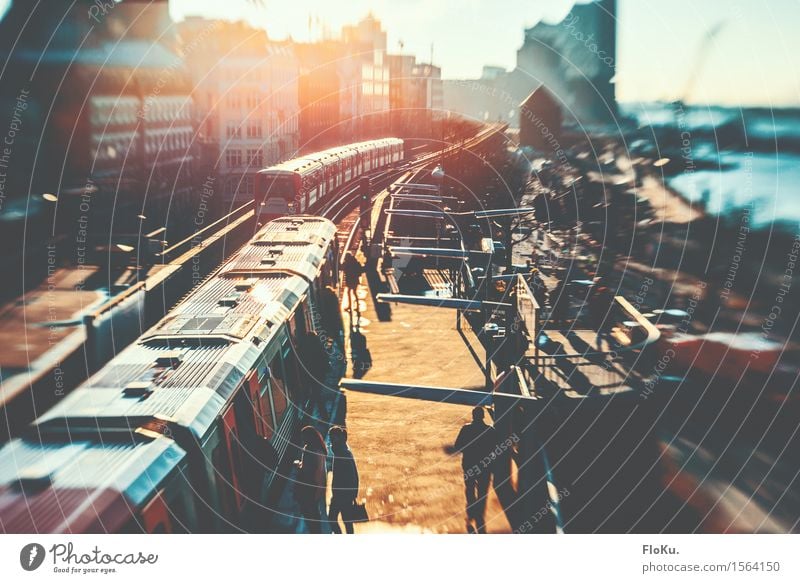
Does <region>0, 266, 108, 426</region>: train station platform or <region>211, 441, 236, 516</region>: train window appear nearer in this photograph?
<region>211, 441, 236, 516</region>: train window

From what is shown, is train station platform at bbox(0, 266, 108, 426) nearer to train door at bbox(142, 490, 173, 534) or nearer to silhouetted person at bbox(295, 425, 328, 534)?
silhouetted person at bbox(295, 425, 328, 534)

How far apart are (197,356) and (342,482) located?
2.23 m

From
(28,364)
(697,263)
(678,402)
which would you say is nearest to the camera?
(678,402)

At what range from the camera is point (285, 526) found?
8.74m

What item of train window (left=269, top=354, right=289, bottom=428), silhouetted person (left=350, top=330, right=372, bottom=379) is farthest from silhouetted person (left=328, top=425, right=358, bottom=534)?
silhouetted person (left=350, top=330, right=372, bottom=379)

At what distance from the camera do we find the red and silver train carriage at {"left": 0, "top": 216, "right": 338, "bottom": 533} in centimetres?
595

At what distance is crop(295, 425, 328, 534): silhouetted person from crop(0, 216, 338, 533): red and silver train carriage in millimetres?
514

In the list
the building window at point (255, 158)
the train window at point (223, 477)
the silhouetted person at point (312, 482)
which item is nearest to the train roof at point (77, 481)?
the train window at point (223, 477)

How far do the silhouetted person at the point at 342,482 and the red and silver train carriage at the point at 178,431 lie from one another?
2.65ft

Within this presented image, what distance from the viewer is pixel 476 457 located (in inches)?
373

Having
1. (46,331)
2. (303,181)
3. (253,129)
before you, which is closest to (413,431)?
(46,331)
